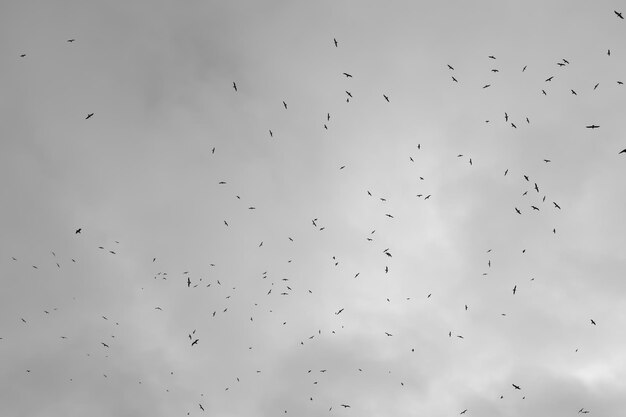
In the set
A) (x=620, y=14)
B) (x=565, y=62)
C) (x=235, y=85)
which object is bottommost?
(x=235, y=85)

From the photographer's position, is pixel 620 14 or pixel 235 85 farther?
pixel 235 85

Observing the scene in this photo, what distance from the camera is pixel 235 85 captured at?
37281 mm

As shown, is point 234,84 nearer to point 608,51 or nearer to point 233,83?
point 233,83

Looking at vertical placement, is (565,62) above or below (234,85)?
above

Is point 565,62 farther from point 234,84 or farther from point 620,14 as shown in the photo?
point 234,84

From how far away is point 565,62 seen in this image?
116ft

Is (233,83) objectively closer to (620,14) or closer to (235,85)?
(235,85)

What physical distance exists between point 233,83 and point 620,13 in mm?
27630

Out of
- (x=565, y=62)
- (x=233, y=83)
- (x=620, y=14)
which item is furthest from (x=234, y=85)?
(x=620, y=14)

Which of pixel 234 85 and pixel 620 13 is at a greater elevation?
pixel 620 13

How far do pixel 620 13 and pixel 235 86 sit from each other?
90.5ft

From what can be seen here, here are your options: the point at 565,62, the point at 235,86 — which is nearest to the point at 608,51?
the point at 565,62

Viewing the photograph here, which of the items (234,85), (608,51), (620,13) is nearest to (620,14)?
(620,13)

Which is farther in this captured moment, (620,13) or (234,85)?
(234,85)
